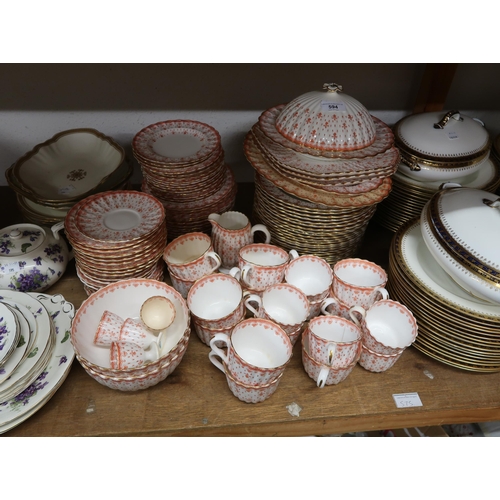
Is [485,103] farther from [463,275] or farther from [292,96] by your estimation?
[463,275]

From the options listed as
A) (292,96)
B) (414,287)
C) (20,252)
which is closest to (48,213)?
(20,252)

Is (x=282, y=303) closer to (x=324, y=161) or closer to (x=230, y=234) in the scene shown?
(x=230, y=234)

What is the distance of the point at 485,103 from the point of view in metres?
1.20

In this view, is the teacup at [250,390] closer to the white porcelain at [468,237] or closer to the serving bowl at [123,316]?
the serving bowl at [123,316]

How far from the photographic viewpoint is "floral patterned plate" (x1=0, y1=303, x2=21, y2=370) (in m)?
0.67

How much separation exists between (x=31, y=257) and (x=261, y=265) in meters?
0.45

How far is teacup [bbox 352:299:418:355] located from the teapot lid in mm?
640

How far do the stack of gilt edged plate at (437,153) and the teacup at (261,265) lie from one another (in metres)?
0.32

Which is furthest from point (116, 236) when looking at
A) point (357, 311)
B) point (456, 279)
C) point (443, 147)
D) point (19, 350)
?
point (443, 147)

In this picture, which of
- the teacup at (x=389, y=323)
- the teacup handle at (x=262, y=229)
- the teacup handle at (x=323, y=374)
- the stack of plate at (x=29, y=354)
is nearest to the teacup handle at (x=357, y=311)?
the teacup at (x=389, y=323)

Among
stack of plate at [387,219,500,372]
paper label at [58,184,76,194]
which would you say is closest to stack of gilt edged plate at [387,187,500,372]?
stack of plate at [387,219,500,372]

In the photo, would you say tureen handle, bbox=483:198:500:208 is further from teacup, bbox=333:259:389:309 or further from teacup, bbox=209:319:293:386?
teacup, bbox=209:319:293:386

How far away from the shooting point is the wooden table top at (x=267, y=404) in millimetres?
687

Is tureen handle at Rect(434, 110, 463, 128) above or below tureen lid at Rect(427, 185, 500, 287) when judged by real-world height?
above
